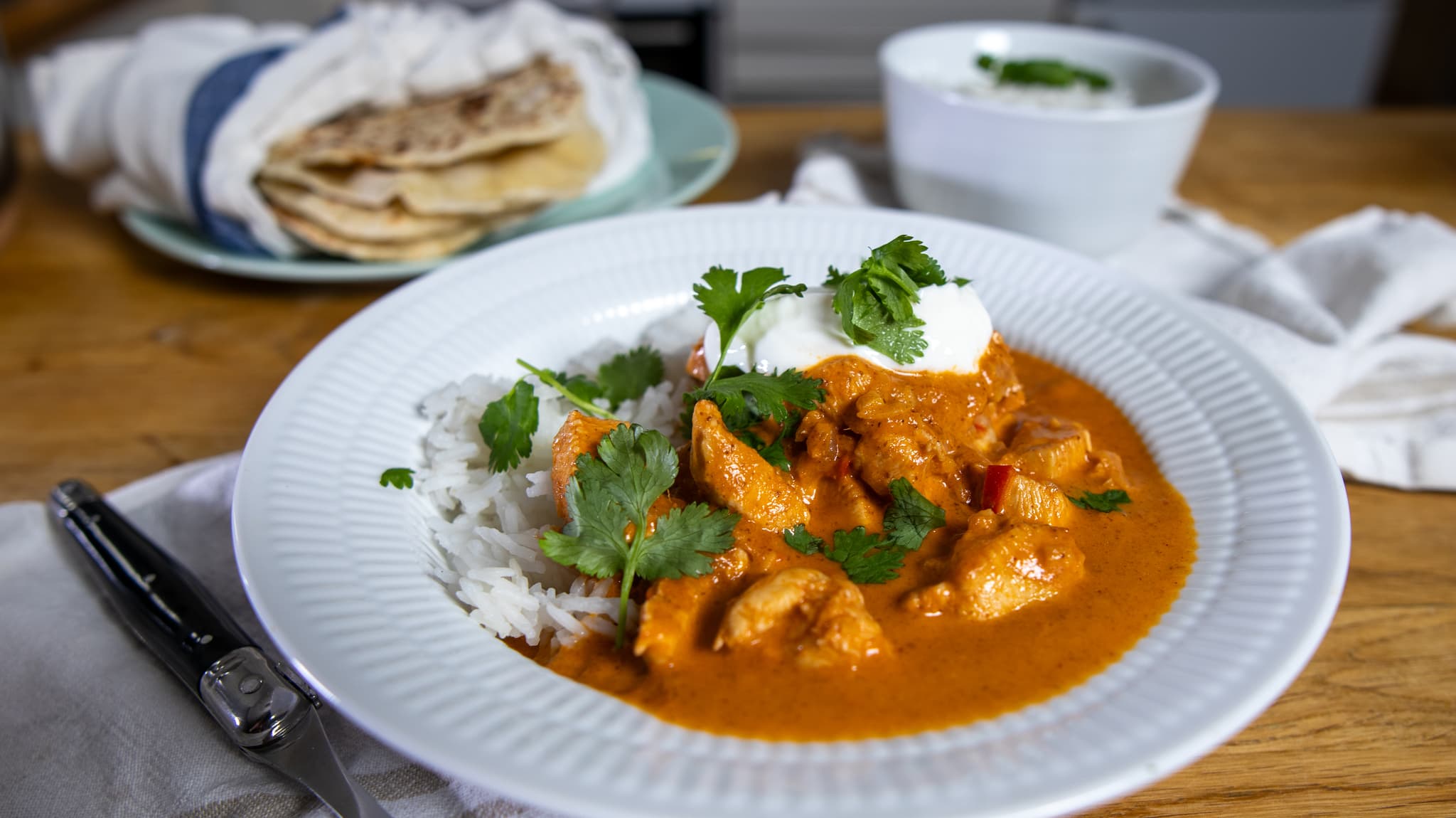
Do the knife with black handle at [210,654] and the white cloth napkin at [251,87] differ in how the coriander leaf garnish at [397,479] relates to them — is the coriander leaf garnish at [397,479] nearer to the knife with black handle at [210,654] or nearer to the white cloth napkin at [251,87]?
the knife with black handle at [210,654]

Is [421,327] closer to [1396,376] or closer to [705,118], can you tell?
[705,118]

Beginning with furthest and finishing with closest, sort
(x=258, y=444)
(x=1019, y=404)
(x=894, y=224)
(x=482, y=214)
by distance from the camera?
(x=482, y=214)
(x=894, y=224)
(x=1019, y=404)
(x=258, y=444)

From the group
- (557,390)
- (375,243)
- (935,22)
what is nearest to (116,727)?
(557,390)

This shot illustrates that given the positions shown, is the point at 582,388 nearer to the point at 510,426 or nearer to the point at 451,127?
the point at 510,426

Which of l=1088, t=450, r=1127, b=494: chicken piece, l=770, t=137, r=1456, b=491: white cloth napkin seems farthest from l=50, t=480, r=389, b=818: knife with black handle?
l=770, t=137, r=1456, b=491: white cloth napkin

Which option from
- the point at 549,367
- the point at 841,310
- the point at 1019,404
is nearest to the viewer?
the point at 841,310

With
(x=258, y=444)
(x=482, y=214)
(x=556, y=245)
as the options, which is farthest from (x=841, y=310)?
(x=482, y=214)
